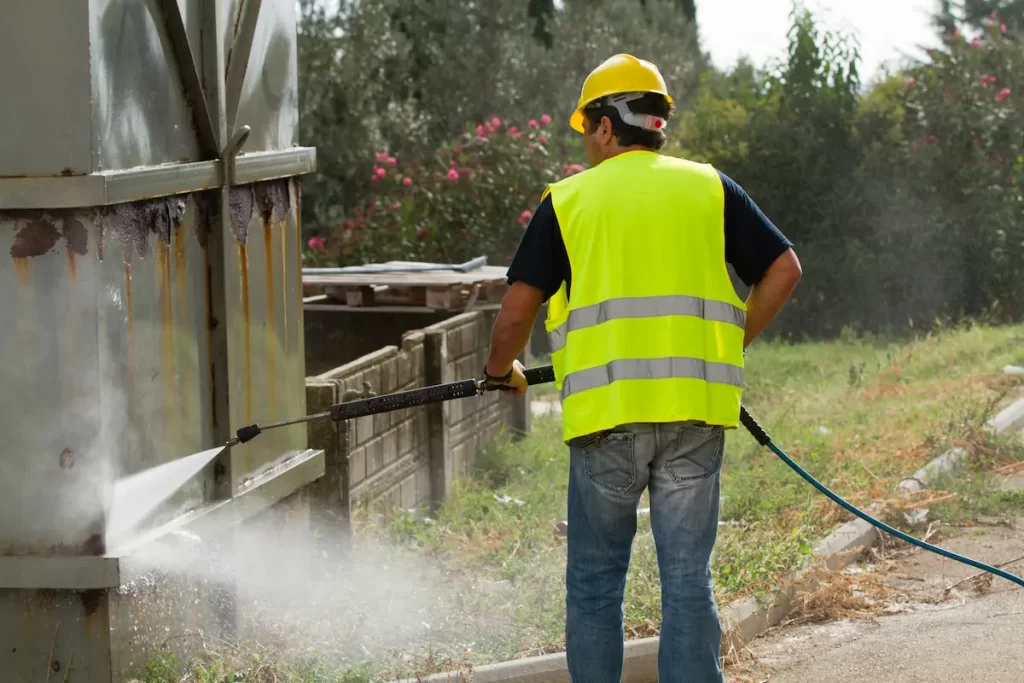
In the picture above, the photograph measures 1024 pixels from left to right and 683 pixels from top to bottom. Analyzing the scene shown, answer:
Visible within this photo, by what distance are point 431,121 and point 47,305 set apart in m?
13.4

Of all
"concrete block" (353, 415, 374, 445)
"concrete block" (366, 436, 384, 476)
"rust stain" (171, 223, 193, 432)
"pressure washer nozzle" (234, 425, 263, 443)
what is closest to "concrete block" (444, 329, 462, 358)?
"concrete block" (366, 436, 384, 476)

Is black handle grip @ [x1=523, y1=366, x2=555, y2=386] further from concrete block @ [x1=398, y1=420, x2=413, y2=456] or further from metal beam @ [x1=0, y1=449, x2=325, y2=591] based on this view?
concrete block @ [x1=398, y1=420, x2=413, y2=456]

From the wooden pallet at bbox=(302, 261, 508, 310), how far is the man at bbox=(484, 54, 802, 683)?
171 inches

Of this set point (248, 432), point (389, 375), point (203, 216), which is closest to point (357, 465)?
point (389, 375)

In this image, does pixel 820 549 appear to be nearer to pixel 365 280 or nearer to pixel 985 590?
pixel 985 590

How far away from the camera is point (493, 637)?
16.1ft

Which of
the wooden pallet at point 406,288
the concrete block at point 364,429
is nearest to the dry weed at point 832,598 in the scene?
the concrete block at point 364,429

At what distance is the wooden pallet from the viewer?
8.12 metres

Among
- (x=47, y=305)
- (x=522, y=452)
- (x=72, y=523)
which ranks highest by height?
(x=47, y=305)

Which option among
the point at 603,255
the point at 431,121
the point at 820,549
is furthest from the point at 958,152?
the point at 603,255

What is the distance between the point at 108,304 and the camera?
12.6 ft

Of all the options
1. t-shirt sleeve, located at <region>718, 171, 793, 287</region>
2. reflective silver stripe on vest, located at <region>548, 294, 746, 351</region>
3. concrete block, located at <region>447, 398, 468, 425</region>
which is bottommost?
concrete block, located at <region>447, 398, 468, 425</region>

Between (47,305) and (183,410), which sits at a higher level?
(47,305)

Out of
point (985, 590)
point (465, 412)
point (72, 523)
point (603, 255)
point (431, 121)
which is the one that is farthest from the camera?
point (431, 121)
